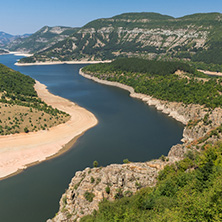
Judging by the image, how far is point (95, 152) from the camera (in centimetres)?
8181

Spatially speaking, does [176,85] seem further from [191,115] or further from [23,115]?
[23,115]

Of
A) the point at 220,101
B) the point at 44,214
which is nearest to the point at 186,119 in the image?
the point at 220,101

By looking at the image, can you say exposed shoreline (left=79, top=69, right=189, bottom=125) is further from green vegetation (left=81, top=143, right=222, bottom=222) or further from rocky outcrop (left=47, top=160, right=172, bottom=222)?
green vegetation (left=81, top=143, right=222, bottom=222)

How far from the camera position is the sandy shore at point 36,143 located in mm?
74144

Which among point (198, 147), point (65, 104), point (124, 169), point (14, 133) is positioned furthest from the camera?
point (65, 104)

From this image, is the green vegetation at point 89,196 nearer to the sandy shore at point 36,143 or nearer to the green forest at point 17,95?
the sandy shore at point 36,143

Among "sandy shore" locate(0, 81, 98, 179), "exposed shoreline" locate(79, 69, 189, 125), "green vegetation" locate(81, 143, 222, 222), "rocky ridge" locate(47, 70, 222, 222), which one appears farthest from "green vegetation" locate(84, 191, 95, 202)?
"exposed shoreline" locate(79, 69, 189, 125)

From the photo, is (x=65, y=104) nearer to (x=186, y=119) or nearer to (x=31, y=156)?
(x=31, y=156)

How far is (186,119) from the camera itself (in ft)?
361

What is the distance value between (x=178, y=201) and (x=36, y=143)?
68.6m

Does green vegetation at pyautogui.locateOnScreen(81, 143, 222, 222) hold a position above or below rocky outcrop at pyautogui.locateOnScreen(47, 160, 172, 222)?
above

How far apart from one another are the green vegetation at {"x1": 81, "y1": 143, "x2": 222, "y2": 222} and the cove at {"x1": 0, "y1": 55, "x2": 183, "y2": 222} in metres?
23.0

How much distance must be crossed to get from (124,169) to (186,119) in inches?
2725

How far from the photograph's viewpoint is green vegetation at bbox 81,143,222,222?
90.2ft
